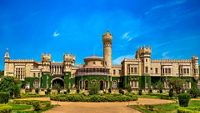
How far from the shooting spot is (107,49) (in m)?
82.9

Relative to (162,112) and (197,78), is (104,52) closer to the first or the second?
(197,78)

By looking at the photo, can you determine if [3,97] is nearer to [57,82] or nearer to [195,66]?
[57,82]

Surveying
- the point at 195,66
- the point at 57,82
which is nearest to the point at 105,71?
the point at 57,82

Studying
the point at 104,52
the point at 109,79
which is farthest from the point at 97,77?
the point at 104,52

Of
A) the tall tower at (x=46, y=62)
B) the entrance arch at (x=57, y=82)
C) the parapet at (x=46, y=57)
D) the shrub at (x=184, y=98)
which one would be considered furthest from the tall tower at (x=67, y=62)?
the shrub at (x=184, y=98)

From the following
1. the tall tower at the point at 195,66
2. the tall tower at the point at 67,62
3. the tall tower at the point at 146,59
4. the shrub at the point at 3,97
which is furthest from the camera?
the tall tower at the point at 67,62

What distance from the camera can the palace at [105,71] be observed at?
76.7 metres

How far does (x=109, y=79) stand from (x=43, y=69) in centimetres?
1874

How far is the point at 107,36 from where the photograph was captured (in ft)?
274

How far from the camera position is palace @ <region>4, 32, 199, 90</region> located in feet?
252

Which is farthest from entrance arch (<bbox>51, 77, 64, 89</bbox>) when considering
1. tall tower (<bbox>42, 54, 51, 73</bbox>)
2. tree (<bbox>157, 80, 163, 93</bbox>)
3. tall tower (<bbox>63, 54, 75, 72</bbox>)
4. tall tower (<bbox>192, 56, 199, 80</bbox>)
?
tall tower (<bbox>192, 56, 199, 80</bbox>)

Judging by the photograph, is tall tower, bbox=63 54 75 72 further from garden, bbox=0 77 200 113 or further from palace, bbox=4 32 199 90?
garden, bbox=0 77 200 113

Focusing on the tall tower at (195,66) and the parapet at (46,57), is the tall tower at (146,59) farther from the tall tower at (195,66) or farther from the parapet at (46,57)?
the parapet at (46,57)

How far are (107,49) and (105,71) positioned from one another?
895cm
